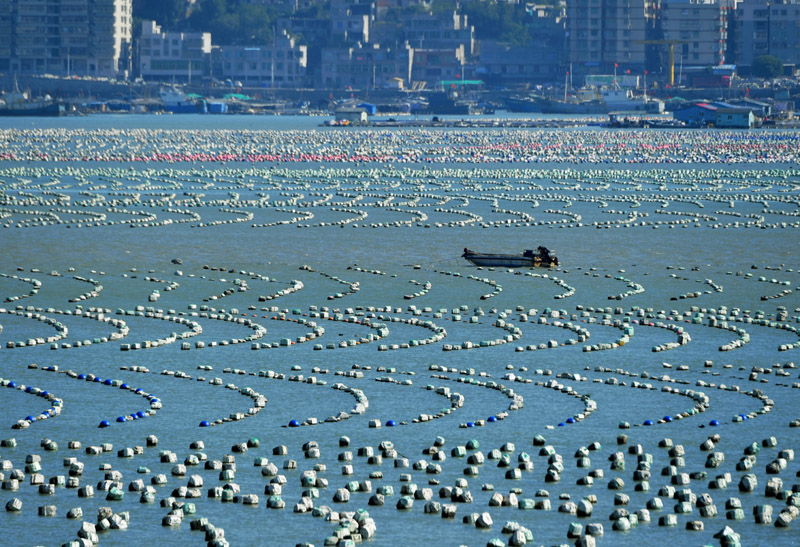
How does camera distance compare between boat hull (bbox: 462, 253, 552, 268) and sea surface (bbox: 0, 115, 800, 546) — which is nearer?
sea surface (bbox: 0, 115, 800, 546)

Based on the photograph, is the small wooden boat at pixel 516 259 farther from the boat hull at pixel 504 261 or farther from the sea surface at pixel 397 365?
the sea surface at pixel 397 365

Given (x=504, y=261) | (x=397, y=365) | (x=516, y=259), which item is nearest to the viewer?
(x=397, y=365)

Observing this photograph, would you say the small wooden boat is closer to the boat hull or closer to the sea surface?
the boat hull

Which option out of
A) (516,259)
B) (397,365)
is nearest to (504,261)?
(516,259)

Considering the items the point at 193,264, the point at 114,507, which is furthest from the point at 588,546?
the point at 193,264

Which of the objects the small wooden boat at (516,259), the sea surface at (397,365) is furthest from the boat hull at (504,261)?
the sea surface at (397,365)

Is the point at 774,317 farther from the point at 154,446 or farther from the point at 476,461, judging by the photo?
the point at 154,446

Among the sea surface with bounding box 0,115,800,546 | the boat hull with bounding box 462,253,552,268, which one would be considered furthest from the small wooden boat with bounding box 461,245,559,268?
the sea surface with bounding box 0,115,800,546

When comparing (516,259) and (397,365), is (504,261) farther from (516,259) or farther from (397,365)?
(397,365)
